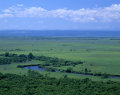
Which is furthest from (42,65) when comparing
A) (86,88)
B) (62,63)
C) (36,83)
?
(86,88)

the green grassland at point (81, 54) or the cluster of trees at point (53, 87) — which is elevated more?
the green grassland at point (81, 54)

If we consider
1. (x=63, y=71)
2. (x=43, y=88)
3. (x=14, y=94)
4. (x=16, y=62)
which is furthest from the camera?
(x=16, y=62)

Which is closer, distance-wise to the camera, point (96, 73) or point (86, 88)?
point (86, 88)

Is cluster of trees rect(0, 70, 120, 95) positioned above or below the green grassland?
below

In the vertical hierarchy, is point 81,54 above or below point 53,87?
above

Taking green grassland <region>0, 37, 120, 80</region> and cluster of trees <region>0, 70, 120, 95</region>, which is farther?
green grassland <region>0, 37, 120, 80</region>

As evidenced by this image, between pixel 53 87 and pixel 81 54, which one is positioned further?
pixel 81 54

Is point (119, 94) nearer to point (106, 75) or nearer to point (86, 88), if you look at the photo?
point (86, 88)

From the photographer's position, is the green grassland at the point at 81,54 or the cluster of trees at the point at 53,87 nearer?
the cluster of trees at the point at 53,87
